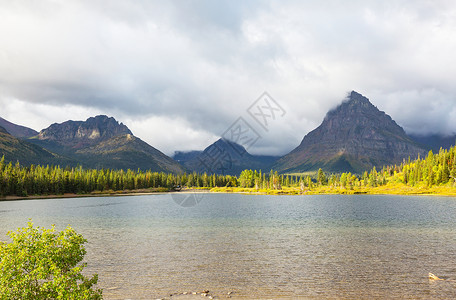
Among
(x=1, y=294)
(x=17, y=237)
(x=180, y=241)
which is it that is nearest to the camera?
(x=1, y=294)

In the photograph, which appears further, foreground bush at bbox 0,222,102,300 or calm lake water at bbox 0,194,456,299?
calm lake water at bbox 0,194,456,299

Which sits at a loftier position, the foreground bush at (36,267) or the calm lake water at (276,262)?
the foreground bush at (36,267)

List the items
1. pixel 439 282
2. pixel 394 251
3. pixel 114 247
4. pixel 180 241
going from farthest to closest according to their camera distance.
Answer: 1. pixel 180 241
2. pixel 114 247
3. pixel 394 251
4. pixel 439 282

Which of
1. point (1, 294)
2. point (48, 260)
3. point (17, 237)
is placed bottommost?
point (1, 294)

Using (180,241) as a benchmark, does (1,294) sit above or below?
above

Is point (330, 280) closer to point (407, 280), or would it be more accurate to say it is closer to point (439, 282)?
point (407, 280)

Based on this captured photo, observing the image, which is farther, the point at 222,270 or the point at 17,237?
the point at 222,270

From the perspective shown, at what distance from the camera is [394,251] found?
39.3 metres

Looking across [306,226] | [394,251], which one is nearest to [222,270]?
[394,251]

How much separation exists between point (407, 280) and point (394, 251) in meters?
13.4

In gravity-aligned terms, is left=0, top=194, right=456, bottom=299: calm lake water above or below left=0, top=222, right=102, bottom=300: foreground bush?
below

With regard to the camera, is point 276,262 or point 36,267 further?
point 276,262

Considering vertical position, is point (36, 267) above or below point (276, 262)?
above

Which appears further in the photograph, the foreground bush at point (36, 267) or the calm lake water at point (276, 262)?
the calm lake water at point (276, 262)
